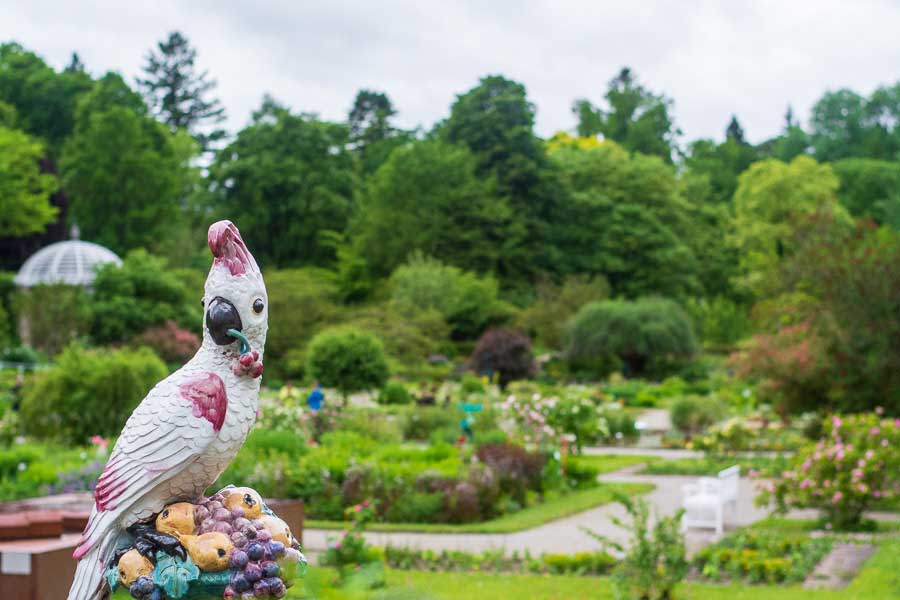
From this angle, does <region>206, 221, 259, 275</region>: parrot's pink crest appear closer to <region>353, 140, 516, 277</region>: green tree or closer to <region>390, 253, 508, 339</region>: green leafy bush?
<region>390, 253, 508, 339</region>: green leafy bush

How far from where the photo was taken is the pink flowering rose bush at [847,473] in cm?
1288

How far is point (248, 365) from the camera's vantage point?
365cm

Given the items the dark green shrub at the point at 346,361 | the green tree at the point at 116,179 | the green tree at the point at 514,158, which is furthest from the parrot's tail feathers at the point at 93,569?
the green tree at the point at 514,158

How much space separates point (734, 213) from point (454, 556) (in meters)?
55.2

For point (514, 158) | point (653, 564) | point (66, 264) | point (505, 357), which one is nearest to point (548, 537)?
point (653, 564)

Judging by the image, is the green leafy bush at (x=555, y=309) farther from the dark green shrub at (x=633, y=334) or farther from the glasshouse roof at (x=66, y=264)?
the glasshouse roof at (x=66, y=264)

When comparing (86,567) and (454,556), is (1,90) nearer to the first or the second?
(454,556)

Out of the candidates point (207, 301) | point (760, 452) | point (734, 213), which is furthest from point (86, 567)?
point (734, 213)

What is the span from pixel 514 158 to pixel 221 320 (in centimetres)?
4921

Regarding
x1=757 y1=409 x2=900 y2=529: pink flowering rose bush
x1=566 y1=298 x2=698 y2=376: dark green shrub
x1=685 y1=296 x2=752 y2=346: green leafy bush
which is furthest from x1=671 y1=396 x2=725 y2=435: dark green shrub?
x1=685 y1=296 x2=752 y2=346: green leafy bush

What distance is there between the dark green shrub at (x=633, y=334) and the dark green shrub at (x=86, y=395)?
77.7 ft

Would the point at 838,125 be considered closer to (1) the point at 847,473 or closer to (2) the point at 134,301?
(2) the point at 134,301

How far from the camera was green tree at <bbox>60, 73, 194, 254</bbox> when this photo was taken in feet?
159

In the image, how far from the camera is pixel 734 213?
2520 inches
